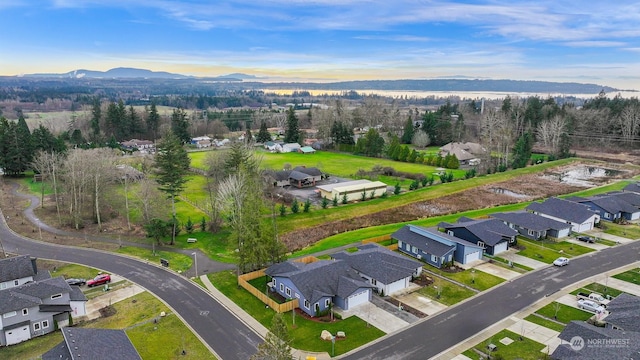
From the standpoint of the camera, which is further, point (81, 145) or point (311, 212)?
point (81, 145)

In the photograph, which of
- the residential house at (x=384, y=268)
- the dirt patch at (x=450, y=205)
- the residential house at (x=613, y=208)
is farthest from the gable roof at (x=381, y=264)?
the residential house at (x=613, y=208)

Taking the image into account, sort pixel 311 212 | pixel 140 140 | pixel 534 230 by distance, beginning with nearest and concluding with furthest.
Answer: pixel 534 230 < pixel 311 212 < pixel 140 140

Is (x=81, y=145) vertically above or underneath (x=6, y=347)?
above

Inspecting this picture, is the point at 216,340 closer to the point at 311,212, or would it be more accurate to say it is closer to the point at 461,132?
the point at 311,212

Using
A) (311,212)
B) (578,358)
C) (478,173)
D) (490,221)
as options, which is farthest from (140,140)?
(578,358)

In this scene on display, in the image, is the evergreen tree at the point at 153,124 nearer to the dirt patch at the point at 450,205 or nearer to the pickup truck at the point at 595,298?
the dirt patch at the point at 450,205

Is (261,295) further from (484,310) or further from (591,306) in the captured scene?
(591,306)

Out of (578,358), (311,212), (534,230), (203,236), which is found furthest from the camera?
(311,212)
